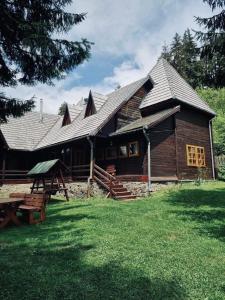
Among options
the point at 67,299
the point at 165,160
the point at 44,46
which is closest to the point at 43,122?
the point at 165,160

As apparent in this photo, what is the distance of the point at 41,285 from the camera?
16.3ft

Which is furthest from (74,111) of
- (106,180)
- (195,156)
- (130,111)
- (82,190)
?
(195,156)

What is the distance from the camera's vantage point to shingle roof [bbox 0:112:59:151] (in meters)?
26.2

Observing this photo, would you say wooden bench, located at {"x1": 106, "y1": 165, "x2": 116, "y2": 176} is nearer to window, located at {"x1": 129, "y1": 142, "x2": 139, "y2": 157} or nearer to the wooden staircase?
the wooden staircase

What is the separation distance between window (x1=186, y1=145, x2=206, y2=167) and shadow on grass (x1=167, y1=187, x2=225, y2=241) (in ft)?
13.8

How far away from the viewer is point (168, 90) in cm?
2055

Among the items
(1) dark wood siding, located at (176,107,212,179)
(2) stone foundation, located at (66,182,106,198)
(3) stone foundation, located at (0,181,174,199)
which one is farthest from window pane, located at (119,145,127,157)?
(1) dark wood siding, located at (176,107,212,179)

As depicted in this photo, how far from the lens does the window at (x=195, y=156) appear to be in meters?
20.2

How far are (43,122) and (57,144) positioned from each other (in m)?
10.0

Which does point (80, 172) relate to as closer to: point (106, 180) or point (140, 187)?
point (106, 180)

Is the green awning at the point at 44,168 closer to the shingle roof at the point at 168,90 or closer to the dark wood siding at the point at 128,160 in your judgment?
the dark wood siding at the point at 128,160

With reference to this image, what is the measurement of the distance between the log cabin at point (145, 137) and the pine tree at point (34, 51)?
286 inches

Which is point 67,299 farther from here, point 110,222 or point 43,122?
point 43,122

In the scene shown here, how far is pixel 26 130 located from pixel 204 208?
20.8 m
